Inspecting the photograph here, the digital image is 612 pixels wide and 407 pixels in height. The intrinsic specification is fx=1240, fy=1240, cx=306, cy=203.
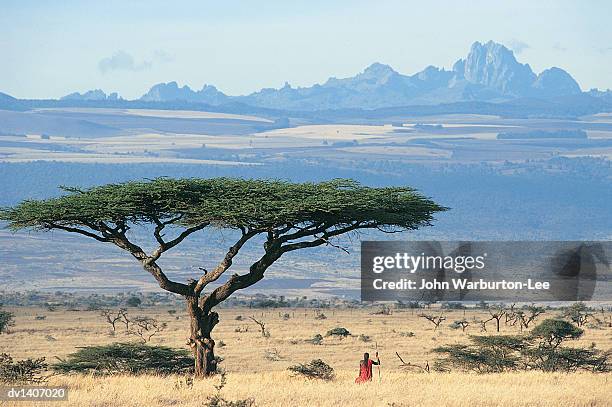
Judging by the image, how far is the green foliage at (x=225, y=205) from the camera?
2716 cm

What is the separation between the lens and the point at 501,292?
12338cm

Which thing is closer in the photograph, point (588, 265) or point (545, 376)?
point (545, 376)

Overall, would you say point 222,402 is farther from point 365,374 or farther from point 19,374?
point 19,374

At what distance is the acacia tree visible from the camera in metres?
27.3

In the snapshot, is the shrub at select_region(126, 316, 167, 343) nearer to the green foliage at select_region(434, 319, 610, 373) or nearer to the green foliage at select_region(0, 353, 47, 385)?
the green foliage at select_region(434, 319, 610, 373)

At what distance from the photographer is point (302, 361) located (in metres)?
43.9

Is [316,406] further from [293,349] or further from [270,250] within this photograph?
[293,349]

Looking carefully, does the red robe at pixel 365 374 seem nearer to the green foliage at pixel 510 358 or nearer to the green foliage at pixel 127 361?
the green foliage at pixel 127 361

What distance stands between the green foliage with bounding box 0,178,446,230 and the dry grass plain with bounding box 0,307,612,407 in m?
3.57

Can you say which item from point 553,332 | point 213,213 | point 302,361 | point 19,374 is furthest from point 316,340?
point 19,374

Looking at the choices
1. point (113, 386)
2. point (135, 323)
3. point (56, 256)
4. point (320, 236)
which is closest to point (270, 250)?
point (320, 236)

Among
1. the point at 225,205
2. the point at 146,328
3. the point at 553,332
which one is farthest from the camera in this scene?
the point at 146,328

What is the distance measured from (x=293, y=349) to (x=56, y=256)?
14270 cm

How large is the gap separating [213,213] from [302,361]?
1760 centimetres
